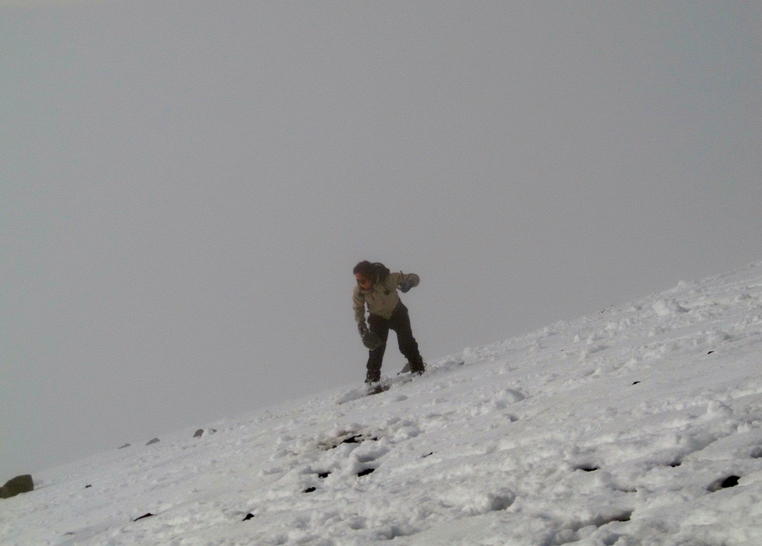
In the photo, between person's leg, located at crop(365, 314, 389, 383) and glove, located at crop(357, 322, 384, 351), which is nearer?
glove, located at crop(357, 322, 384, 351)

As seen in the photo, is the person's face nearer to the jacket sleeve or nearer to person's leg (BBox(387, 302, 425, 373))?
the jacket sleeve

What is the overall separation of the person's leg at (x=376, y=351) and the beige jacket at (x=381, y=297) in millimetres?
181

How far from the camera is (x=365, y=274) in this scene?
11.3 meters

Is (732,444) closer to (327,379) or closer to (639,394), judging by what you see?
(639,394)

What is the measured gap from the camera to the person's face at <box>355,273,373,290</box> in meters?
11.3

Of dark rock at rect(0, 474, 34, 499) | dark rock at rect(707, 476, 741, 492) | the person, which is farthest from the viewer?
the person

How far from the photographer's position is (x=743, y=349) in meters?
5.68

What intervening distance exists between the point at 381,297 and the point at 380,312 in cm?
32

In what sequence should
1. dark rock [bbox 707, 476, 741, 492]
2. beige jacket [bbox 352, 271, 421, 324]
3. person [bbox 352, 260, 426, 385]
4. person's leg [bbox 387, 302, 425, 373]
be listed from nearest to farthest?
dark rock [bbox 707, 476, 741, 492]
person [bbox 352, 260, 426, 385]
beige jacket [bbox 352, 271, 421, 324]
person's leg [bbox 387, 302, 425, 373]

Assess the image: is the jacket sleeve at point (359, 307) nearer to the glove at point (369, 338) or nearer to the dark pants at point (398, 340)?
the glove at point (369, 338)

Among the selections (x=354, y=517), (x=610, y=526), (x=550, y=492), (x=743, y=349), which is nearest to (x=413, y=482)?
(x=354, y=517)

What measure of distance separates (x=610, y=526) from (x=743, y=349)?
3.40m

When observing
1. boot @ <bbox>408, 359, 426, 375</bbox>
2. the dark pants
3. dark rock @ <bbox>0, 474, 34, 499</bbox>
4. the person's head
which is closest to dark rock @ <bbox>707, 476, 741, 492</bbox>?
the person's head

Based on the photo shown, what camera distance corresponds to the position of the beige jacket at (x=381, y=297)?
1174cm
